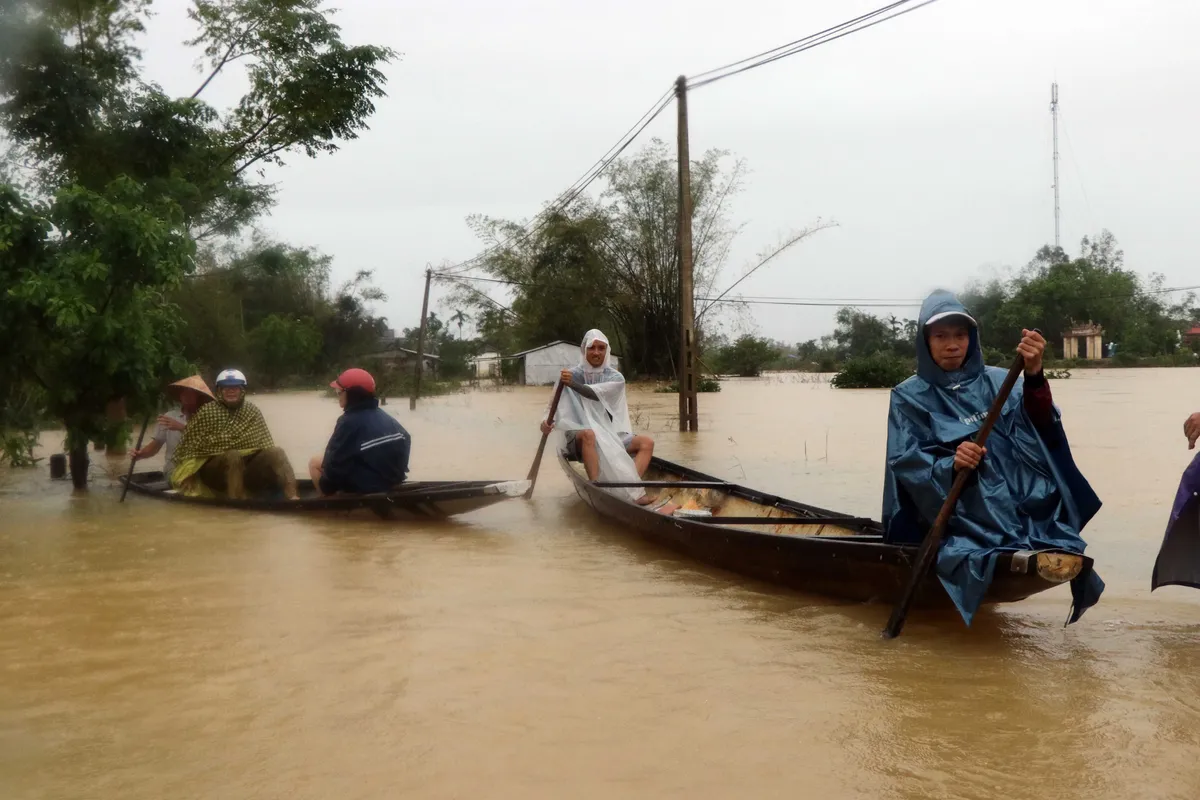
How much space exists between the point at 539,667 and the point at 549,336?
3524cm

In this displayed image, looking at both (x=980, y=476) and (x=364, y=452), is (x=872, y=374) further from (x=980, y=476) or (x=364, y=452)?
(x=980, y=476)

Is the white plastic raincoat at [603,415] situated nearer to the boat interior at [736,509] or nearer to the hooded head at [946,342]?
the boat interior at [736,509]

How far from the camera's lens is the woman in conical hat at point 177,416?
8.78 m

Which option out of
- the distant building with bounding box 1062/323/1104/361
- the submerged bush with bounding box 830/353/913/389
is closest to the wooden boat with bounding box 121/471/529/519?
the submerged bush with bounding box 830/353/913/389

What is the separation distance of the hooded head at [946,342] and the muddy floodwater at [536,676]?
3.82 ft

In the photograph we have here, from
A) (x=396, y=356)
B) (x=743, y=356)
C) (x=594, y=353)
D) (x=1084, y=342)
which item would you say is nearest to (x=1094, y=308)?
(x=1084, y=342)

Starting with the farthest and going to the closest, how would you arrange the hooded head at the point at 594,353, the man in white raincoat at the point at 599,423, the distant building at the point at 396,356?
the distant building at the point at 396,356 < the hooded head at the point at 594,353 < the man in white raincoat at the point at 599,423


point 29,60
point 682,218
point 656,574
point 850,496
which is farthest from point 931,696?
point 682,218

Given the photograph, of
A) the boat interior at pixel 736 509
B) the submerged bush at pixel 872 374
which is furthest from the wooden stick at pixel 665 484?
the submerged bush at pixel 872 374

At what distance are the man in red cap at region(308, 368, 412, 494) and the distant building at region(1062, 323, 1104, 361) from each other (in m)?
44.8

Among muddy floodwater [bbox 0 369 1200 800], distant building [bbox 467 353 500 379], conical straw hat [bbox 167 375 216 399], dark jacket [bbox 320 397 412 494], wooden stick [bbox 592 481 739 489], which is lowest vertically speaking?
muddy floodwater [bbox 0 369 1200 800]

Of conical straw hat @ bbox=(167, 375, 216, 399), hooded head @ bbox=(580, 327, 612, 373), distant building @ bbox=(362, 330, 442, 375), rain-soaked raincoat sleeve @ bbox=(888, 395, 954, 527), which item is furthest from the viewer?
distant building @ bbox=(362, 330, 442, 375)

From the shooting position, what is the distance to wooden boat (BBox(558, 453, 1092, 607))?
14.0ft

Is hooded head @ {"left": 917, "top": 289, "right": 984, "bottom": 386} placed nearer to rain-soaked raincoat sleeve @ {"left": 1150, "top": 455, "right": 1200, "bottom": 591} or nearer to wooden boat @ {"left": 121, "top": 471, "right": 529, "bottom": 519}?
rain-soaked raincoat sleeve @ {"left": 1150, "top": 455, "right": 1200, "bottom": 591}
